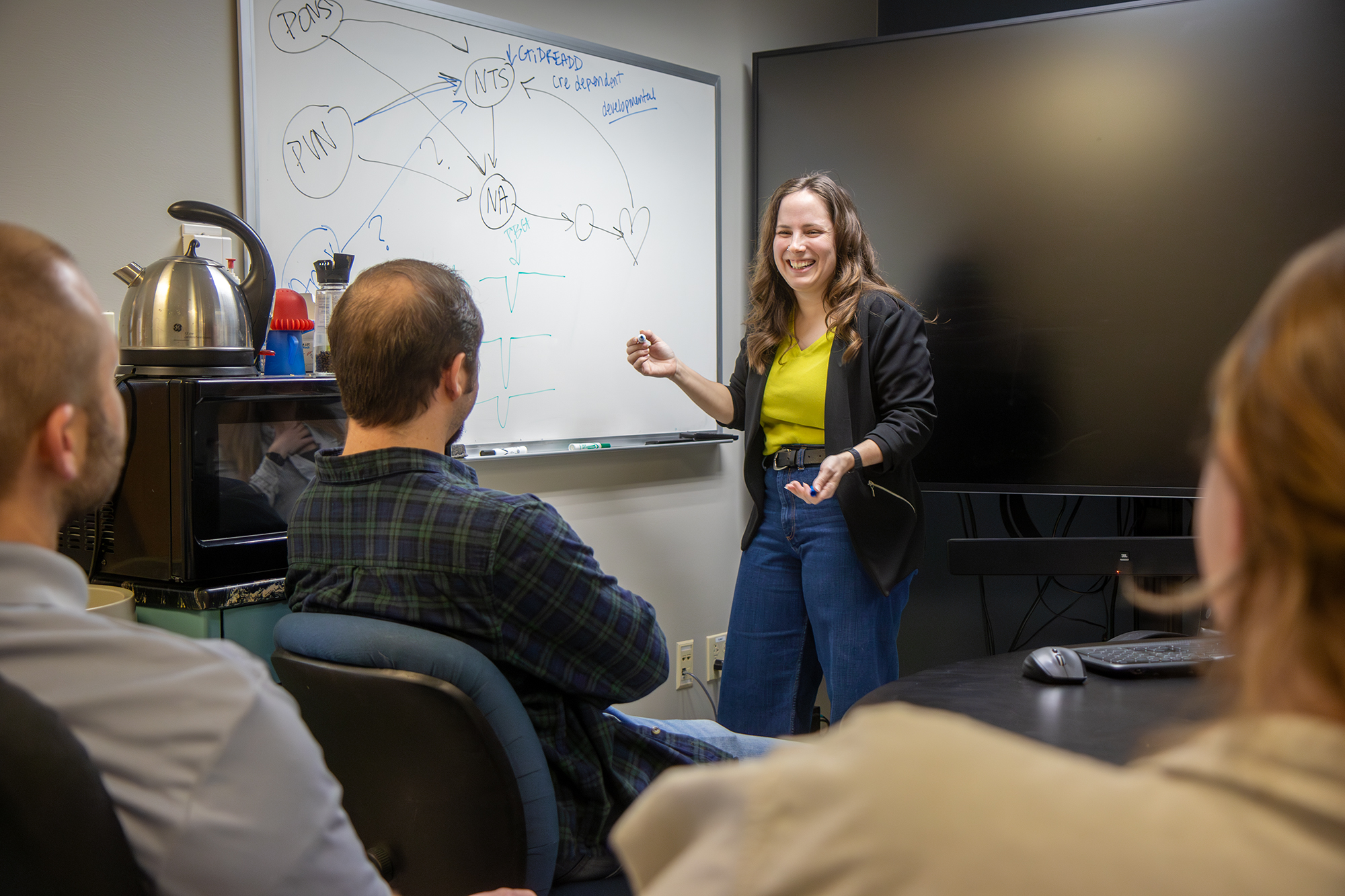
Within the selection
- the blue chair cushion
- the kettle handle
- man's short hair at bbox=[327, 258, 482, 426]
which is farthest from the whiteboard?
the blue chair cushion

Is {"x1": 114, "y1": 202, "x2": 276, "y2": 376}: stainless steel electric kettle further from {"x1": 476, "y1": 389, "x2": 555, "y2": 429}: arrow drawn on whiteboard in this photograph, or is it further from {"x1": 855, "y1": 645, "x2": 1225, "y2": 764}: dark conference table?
{"x1": 855, "y1": 645, "x2": 1225, "y2": 764}: dark conference table

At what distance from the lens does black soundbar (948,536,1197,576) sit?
7.06 ft

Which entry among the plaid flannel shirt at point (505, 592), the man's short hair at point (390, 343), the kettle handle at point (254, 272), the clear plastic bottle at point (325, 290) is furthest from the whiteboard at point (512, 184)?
the plaid flannel shirt at point (505, 592)

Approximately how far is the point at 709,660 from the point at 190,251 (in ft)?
6.41

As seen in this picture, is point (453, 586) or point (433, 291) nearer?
point (453, 586)

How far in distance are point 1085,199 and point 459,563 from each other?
6.80ft

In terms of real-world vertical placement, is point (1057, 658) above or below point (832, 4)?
below

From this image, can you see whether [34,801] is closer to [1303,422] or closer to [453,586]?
[453,586]

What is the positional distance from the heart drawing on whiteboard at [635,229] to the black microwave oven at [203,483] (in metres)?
1.24

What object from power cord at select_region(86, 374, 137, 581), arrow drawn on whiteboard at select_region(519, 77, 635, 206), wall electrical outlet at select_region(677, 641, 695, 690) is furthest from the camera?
wall electrical outlet at select_region(677, 641, 695, 690)

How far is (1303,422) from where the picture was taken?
375 mm

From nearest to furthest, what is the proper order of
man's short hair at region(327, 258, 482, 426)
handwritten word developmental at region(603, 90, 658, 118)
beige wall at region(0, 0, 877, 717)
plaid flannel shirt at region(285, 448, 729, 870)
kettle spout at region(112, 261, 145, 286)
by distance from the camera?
plaid flannel shirt at region(285, 448, 729, 870), man's short hair at region(327, 258, 482, 426), kettle spout at region(112, 261, 145, 286), beige wall at region(0, 0, 877, 717), handwritten word developmental at region(603, 90, 658, 118)

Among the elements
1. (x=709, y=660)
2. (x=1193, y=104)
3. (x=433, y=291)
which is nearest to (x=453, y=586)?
(x=433, y=291)

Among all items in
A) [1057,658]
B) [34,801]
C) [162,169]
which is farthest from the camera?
[162,169]
